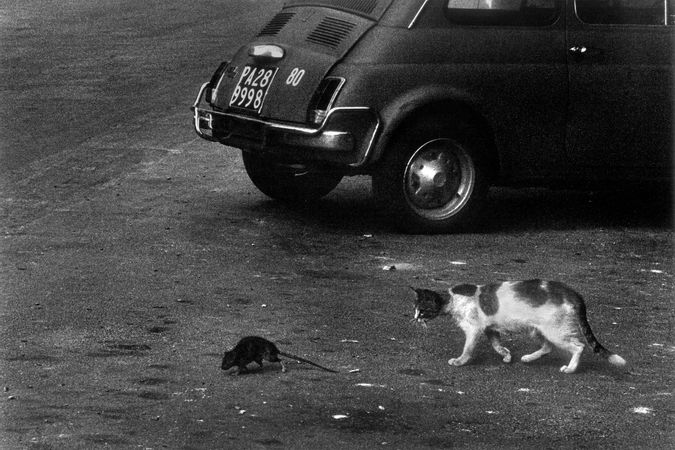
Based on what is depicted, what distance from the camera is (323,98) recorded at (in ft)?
31.7

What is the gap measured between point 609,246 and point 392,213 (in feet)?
4.53

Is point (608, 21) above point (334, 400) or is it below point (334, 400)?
above

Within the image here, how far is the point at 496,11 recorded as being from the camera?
994cm

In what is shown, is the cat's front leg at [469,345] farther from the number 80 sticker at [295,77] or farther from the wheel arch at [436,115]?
the number 80 sticker at [295,77]

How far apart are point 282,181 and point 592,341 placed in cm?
458

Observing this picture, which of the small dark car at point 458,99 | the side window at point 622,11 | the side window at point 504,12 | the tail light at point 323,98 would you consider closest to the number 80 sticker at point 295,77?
the small dark car at point 458,99

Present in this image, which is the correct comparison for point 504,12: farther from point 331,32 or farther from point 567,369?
point 567,369

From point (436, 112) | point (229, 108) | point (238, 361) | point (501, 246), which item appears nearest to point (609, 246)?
point (501, 246)

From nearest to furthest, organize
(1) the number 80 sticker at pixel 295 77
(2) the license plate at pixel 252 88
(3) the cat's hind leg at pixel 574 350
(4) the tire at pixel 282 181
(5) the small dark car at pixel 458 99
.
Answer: (3) the cat's hind leg at pixel 574 350 → (5) the small dark car at pixel 458 99 → (1) the number 80 sticker at pixel 295 77 → (2) the license plate at pixel 252 88 → (4) the tire at pixel 282 181

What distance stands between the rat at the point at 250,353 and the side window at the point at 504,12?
149 inches

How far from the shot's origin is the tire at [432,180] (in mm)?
9734

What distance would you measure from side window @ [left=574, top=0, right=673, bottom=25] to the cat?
3720 millimetres

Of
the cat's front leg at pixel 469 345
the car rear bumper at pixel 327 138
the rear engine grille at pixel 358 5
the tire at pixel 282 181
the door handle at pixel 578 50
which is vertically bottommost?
the tire at pixel 282 181

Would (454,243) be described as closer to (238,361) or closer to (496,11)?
(496,11)
